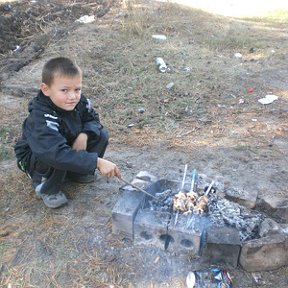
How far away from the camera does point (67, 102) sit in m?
2.99

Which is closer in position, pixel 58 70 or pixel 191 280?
pixel 191 280

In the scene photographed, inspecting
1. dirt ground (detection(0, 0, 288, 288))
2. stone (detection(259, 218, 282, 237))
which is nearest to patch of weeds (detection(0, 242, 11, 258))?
dirt ground (detection(0, 0, 288, 288))

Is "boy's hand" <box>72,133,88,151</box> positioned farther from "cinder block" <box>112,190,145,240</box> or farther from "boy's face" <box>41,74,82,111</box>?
"cinder block" <box>112,190,145,240</box>

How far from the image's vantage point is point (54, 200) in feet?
10.6

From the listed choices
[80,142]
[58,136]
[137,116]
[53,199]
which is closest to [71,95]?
[58,136]

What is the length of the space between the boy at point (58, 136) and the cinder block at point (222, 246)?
2.52 feet

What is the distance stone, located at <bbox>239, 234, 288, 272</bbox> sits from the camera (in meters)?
2.60

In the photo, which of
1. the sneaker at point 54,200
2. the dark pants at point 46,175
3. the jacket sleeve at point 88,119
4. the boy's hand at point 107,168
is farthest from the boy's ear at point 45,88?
the sneaker at point 54,200

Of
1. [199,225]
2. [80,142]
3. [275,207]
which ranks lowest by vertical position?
[275,207]

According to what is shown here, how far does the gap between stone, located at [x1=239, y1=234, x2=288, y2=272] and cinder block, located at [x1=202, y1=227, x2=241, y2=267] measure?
5cm

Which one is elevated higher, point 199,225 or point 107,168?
point 107,168

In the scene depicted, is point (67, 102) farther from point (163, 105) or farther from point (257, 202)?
point (163, 105)

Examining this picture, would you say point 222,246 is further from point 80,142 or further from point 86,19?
point 86,19

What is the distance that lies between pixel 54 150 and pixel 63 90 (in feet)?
1.52
